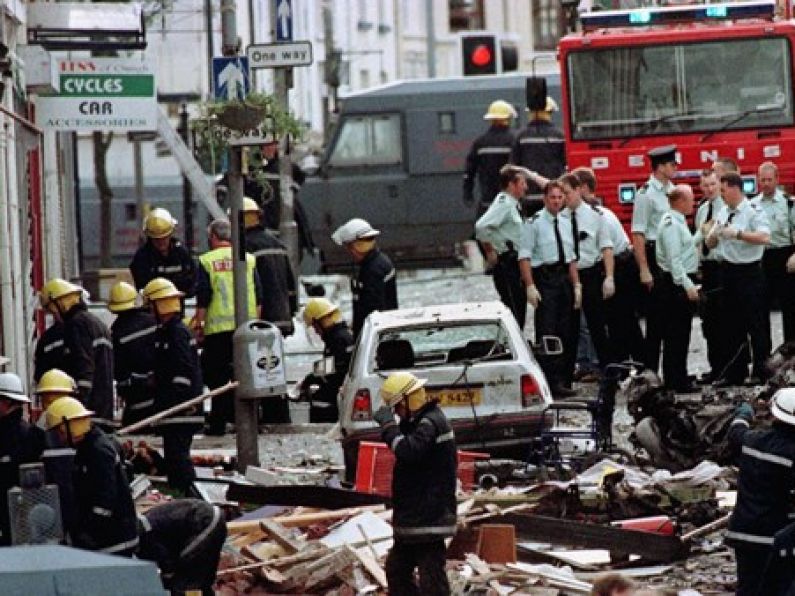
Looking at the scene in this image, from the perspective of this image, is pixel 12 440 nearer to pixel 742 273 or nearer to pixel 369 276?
pixel 369 276

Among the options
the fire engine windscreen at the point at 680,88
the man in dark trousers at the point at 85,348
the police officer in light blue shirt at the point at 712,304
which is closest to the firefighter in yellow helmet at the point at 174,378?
the man in dark trousers at the point at 85,348

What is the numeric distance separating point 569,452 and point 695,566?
296 centimetres

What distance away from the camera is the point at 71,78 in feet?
86.1

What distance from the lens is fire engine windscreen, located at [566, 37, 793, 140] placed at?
2997 cm

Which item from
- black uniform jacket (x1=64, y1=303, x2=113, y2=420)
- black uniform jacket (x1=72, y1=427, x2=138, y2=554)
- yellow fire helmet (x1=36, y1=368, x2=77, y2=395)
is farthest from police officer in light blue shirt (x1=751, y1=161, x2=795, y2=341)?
black uniform jacket (x1=72, y1=427, x2=138, y2=554)

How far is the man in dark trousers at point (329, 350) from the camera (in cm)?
2341

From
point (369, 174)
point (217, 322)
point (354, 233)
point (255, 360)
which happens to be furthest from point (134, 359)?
point (369, 174)

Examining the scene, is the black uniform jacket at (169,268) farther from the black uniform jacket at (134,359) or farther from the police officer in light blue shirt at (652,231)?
the police officer in light blue shirt at (652,231)

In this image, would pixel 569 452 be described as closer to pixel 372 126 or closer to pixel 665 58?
pixel 665 58

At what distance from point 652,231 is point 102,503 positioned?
1147 cm

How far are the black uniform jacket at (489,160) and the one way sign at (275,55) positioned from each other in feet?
32.3

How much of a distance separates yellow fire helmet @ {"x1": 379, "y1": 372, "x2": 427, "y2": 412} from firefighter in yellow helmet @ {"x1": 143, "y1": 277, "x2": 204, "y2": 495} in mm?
4241

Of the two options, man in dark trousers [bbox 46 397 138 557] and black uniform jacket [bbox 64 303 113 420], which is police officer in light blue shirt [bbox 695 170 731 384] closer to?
black uniform jacket [bbox 64 303 113 420]

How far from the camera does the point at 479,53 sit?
40844 millimetres
